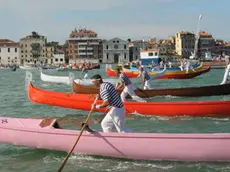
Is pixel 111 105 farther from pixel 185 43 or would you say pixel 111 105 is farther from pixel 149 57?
pixel 185 43

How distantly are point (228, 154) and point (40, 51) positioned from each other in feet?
451

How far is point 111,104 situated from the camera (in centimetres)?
827

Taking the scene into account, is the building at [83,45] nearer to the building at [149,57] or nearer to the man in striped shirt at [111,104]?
the building at [149,57]

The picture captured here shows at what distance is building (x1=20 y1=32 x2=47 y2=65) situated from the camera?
14075 centimetres

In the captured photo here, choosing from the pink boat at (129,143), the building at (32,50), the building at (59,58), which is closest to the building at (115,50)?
the building at (59,58)

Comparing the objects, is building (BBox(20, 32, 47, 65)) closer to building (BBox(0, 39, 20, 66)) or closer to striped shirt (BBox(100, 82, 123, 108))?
building (BBox(0, 39, 20, 66))

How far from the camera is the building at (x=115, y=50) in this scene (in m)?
139

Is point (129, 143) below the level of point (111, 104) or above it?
below

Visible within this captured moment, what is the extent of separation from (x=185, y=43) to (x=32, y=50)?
172 ft

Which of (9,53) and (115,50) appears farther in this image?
(9,53)

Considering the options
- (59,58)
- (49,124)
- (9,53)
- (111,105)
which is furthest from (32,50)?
(111,105)

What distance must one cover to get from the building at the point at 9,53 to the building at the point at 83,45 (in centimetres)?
1826

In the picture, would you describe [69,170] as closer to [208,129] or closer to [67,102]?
[208,129]

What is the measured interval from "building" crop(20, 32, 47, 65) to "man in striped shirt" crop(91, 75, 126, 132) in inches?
5305
